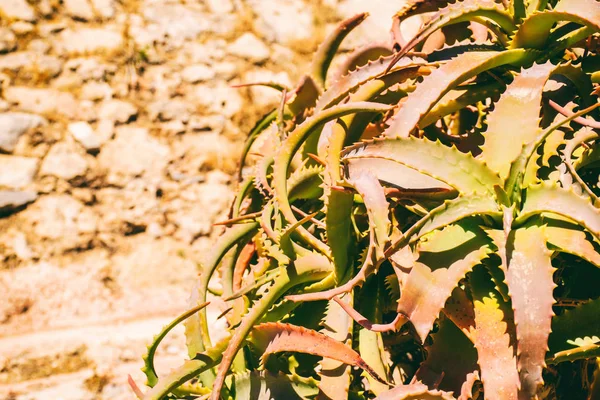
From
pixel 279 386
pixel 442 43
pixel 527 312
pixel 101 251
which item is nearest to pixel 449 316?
pixel 527 312

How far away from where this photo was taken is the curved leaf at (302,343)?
62 cm

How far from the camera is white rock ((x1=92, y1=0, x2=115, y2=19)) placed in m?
1.88

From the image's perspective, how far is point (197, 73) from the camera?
6.18 feet

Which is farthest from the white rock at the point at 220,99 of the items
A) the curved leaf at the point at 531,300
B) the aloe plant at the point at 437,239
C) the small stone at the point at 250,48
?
the curved leaf at the point at 531,300

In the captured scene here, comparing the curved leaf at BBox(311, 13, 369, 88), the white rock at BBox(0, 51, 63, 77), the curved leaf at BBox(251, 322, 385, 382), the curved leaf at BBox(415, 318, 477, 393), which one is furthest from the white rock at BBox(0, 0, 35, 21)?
the curved leaf at BBox(415, 318, 477, 393)

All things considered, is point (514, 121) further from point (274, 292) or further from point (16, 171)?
point (16, 171)

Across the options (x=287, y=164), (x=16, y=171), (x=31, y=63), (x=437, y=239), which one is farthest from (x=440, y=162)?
(x=31, y=63)

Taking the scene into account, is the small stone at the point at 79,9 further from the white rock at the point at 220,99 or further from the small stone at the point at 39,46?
the white rock at the point at 220,99

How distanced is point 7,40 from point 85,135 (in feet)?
1.20

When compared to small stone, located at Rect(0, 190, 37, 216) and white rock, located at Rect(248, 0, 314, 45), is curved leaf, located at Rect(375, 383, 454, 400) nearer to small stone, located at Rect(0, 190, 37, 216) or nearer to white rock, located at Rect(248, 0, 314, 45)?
small stone, located at Rect(0, 190, 37, 216)

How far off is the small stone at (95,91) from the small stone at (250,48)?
0.40 metres

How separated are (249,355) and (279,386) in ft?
0.28

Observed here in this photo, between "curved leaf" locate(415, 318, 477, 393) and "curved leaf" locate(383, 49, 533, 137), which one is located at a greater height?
"curved leaf" locate(383, 49, 533, 137)

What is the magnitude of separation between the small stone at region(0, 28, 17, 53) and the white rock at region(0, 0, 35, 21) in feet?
0.16
